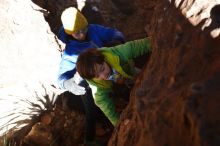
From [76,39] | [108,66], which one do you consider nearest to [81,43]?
[76,39]

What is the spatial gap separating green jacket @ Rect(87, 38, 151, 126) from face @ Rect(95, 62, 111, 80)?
0.04 metres

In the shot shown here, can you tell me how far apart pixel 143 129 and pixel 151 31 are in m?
0.70

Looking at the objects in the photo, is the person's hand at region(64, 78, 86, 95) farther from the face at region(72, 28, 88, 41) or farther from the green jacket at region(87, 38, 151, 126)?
the green jacket at region(87, 38, 151, 126)

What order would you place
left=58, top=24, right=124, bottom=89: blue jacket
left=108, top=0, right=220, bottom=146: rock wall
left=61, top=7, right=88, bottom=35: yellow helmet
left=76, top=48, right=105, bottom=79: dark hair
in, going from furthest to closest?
left=58, top=24, right=124, bottom=89: blue jacket
left=61, top=7, right=88, bottom=35: yellow helmet
left=76, top=48, right=105, bottom=79: dark hair
left=108, top=0, right=220, bottom=146: rock wall

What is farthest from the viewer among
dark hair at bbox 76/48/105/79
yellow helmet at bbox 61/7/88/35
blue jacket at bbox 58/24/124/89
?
blue jacket at bbox 58/24/124/89

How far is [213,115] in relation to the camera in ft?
4.72

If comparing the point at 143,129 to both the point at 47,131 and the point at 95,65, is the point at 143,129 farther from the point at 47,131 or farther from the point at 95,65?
the point at 47,131

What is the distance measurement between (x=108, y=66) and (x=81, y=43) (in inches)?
38.6

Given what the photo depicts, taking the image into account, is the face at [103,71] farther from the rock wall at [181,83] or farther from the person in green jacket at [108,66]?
the rock wall at [181,83]

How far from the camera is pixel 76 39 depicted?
3.52 m

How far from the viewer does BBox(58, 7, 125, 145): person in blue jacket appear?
3391mm

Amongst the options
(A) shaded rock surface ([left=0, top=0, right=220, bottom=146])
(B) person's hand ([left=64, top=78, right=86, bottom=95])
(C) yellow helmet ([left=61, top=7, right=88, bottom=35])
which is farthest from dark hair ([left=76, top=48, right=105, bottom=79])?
(B) person's hand ([left=64, top=78, right=86, bottom=95])

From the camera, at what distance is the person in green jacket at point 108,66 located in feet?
8.21

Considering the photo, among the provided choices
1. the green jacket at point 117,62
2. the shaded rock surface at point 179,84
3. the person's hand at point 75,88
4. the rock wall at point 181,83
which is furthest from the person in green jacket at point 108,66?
the person's hand at point 75,88
